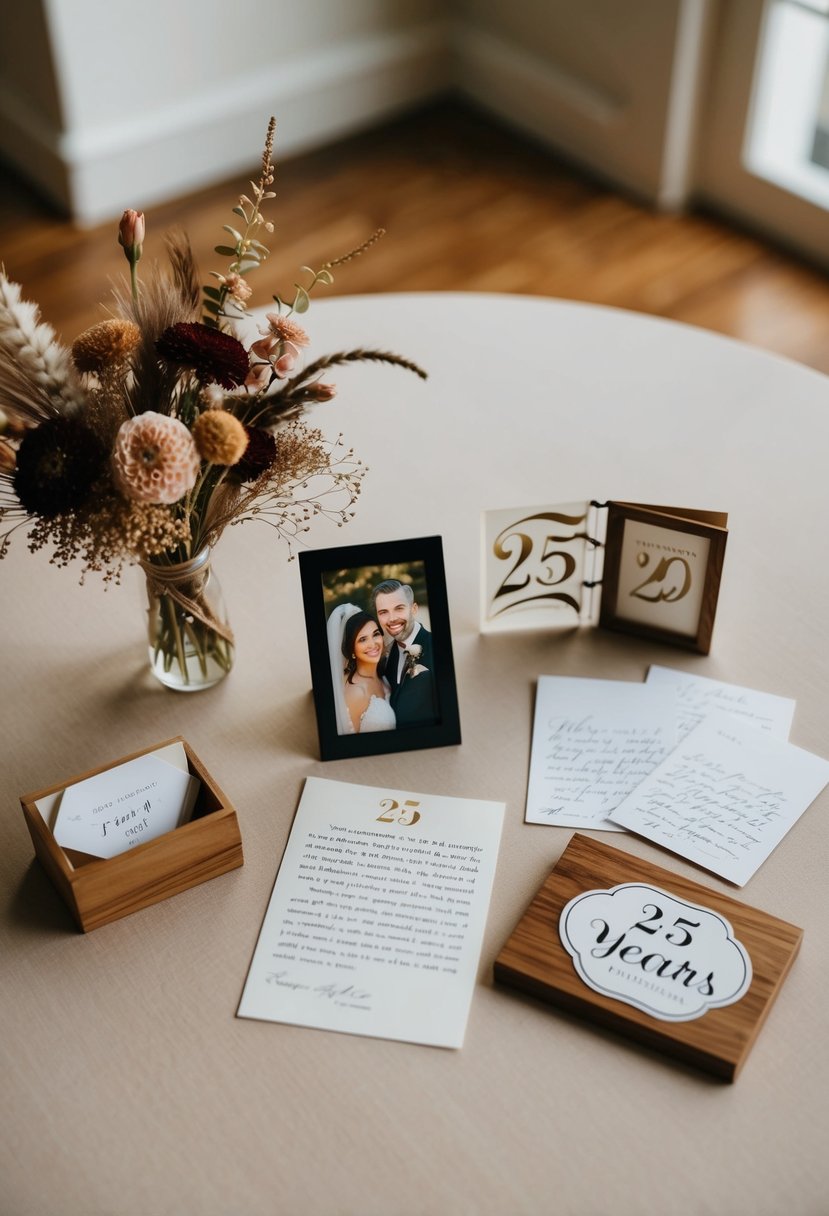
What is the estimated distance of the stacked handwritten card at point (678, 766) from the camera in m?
1.18

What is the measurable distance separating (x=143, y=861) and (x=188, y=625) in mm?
278

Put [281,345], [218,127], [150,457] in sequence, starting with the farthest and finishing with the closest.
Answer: [218,127]
[281,345]
[150,457]

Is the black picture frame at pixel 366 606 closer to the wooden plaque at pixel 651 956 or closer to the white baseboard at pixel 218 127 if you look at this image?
the wooden plaque at pixel 651 956

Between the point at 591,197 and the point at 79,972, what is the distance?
2.79 m

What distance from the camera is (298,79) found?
10.9 ft

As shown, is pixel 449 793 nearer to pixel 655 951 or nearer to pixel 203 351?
pixel 655 951

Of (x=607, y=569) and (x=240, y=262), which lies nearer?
(x=240, y=262)

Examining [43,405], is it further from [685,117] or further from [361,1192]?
[685,117]

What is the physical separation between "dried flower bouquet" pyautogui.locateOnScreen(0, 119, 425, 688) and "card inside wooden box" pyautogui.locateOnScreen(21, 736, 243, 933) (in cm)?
21

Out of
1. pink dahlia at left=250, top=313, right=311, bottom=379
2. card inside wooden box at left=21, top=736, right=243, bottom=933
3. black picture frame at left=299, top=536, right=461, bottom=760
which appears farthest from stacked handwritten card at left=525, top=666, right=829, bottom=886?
pink dahlia at left=250, top=313, right=311, bottom=379

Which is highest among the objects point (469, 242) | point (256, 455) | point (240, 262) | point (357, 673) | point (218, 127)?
point (240, 262)

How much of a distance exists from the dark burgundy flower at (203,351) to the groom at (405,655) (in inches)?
10.6

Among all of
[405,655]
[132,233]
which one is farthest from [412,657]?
[132,233]

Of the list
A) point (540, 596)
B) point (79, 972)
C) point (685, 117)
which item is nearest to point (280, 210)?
point (685, 117)
